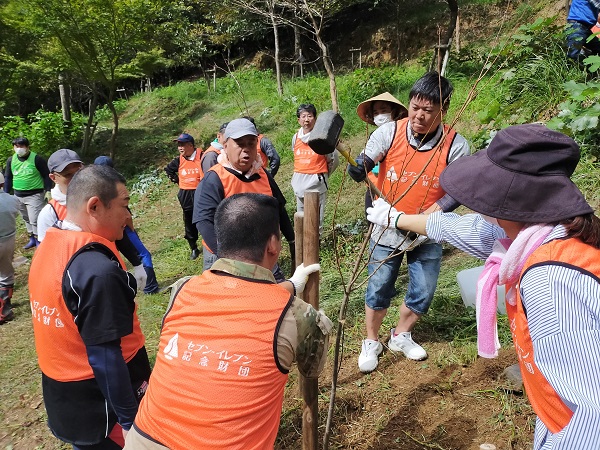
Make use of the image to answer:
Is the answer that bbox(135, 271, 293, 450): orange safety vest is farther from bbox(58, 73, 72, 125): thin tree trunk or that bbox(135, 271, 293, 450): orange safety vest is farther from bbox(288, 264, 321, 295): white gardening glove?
bbox(58, 73, 72, 125): thin tree trunk

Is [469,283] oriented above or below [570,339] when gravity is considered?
below

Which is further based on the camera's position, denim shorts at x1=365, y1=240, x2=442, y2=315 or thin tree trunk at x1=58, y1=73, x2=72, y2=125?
thin tree trunk at x1=58, y1=73, x2=72, y2=125

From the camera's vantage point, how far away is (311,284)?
2.12 m

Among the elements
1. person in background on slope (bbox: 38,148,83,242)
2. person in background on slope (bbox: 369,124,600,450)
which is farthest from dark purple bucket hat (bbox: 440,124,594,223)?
person in background on slope (bbox: 38,148,83,242)

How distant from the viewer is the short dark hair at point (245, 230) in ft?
5.24

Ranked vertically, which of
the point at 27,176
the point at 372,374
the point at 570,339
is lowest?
the point at 27,176

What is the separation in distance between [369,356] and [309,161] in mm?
3250

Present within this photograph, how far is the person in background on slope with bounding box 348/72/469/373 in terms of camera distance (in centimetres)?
278

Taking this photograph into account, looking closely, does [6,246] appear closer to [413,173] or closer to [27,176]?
[27,176]

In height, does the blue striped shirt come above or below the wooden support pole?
above

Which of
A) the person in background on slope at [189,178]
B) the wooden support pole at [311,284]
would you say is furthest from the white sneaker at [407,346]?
the person in background on slope at [189,178]

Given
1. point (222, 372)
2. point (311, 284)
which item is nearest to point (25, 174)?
point (311, 284)

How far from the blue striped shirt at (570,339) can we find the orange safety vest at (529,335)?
31mm

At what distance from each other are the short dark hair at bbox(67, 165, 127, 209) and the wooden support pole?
87 cm
